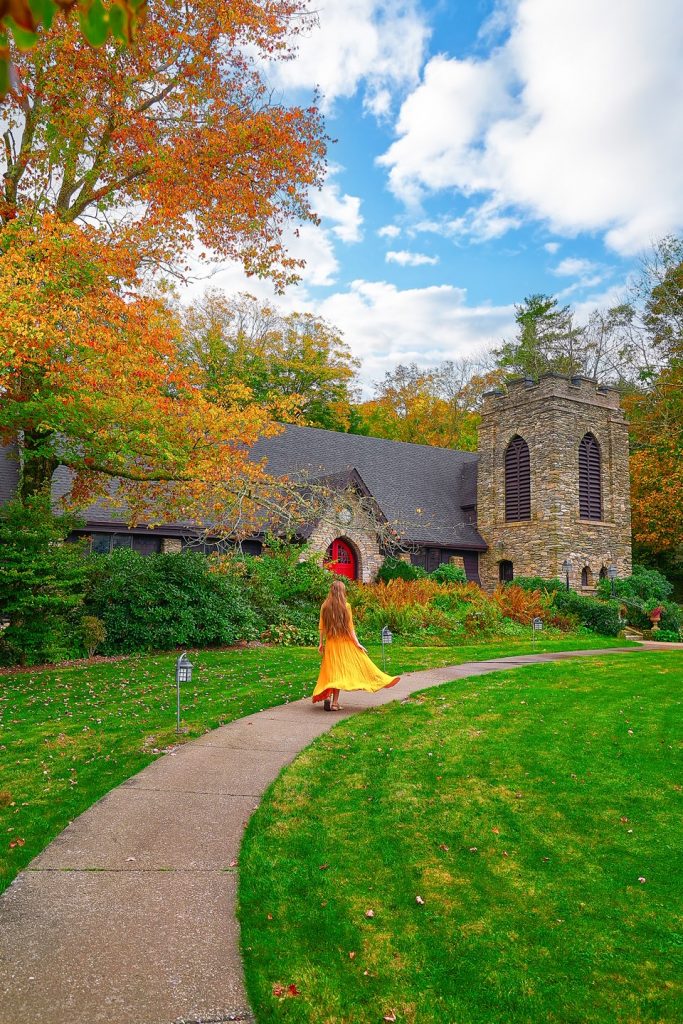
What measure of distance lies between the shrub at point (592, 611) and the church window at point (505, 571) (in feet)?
16.1

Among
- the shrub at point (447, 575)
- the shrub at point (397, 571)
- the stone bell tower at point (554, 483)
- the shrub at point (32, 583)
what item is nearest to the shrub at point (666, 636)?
the stone bell tower at point (554, 483)

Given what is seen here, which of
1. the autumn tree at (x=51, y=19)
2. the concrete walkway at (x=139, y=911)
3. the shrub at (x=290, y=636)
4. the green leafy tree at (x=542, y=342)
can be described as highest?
the green leafy tree at (x=542, y=342)

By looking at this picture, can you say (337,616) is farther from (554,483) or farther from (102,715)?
(554,483)

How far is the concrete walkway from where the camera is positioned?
3217 mm

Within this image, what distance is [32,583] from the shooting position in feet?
43.4

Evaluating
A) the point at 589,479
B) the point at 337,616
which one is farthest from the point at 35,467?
the point at 589,479

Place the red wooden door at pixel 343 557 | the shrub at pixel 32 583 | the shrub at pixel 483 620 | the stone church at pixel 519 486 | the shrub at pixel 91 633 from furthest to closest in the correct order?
the stone church at pixel 519 486 → the red wooden door at pixel 343 557 → the shrub at pixel 483 620 → the shrub at pixel 91 633 → the shrub at pixel 32 583

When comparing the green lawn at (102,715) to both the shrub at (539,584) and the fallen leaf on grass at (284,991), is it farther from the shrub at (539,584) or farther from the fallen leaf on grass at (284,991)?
the shrub at (539,584)

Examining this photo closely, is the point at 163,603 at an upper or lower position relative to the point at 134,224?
lower

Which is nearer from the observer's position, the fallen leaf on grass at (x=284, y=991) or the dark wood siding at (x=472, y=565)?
the fallen leaf on grass at (x=284, y=991)

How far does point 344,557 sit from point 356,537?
3.02 feet

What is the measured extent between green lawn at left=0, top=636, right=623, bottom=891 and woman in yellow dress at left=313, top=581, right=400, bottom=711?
1.01 m

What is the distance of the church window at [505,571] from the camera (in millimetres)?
30422

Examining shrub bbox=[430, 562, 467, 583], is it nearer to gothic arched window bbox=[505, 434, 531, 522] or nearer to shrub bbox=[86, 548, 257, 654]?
gothic arched window bbox=[505, 434, 531, 522]
